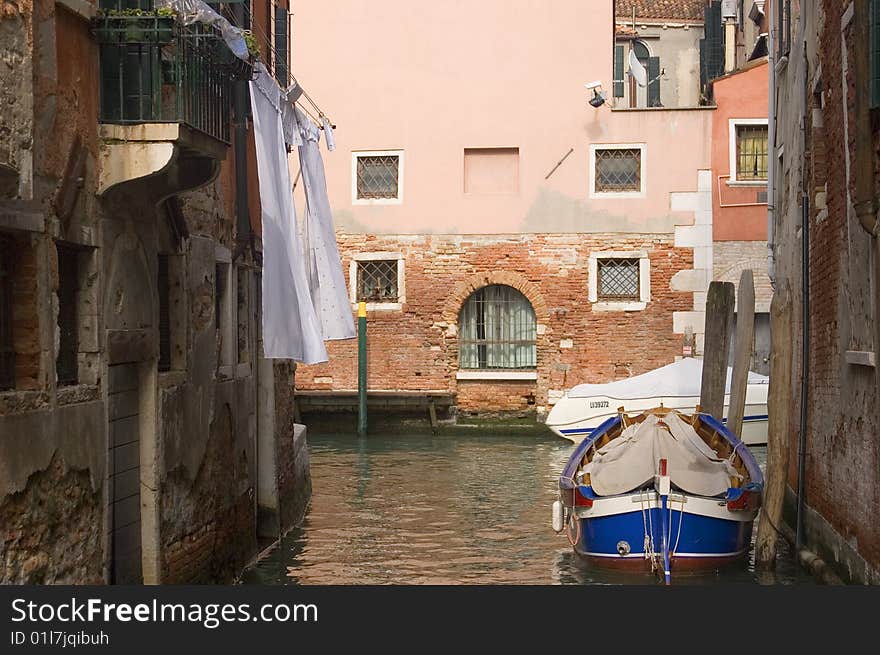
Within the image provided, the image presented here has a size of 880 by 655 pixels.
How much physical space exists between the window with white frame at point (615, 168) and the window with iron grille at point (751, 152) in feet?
4.60

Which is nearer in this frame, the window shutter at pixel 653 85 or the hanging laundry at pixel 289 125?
the hanging laundry at pixel 289 125

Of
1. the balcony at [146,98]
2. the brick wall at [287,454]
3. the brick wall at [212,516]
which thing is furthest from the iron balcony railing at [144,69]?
the brick wall at [287,454]

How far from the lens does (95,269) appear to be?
6129 millimetres

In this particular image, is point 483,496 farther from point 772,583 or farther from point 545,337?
point 545,337

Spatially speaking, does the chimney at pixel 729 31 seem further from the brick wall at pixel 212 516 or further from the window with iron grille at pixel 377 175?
the brick wall at pixel 212 516

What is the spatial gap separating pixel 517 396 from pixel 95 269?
48.0 feet

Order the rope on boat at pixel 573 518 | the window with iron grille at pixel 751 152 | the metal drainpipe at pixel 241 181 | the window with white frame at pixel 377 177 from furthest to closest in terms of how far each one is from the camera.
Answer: the window with white frame at pixel 377 177
the window with iron grille at pixel 751 152
the rope on boat at pixel 573 518
the metal drainpipe at pixel 241 181

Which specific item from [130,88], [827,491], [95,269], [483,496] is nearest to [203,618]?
[95,269]

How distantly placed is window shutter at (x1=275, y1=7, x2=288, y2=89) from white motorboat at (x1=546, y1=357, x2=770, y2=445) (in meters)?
8.52

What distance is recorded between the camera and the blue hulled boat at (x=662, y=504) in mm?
9609

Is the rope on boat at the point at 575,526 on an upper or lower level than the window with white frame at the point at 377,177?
lower

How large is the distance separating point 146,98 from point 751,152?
1499 cm

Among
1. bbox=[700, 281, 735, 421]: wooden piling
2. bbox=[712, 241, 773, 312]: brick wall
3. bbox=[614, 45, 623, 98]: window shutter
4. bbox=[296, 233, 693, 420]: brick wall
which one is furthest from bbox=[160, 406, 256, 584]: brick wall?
bbox=[614, 45, 623, 98]: window shutter

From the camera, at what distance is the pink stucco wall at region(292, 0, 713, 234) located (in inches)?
799
